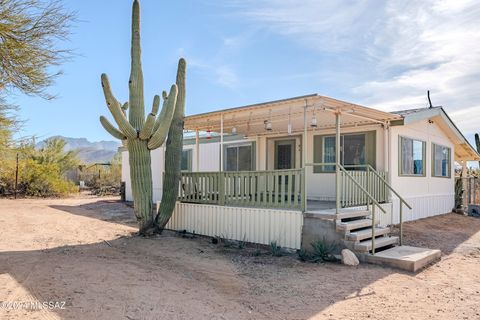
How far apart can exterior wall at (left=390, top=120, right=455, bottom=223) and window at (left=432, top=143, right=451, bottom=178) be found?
7.0 inches

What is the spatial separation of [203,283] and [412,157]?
8.63 m

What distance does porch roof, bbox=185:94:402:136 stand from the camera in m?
7.17

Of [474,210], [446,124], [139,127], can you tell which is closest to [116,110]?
[139,127]

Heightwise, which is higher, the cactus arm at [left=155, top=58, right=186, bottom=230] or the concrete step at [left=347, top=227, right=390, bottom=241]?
the cactus arm at [left=155, top=58, right=186, bottom=230]

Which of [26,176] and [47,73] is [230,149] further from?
[26,176]

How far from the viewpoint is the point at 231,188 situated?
27.5 feet

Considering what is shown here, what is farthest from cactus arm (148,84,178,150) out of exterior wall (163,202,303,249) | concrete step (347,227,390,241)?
concrete step (347,227,390,241)

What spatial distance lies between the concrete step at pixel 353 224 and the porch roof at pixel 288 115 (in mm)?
2203

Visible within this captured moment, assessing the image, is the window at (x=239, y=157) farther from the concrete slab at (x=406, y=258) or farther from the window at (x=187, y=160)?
the concrete slab at (x=406, y=258)

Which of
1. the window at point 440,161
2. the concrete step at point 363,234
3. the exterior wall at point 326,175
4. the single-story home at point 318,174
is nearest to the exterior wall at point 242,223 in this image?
the single-story home at point 318,174

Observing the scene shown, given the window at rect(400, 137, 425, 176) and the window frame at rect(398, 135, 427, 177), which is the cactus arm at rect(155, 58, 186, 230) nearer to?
the window frame at rect(398, 135, 427, 177)

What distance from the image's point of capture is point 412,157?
1123cm

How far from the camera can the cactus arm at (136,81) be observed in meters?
7.95

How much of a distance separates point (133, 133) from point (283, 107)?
3.18 metres
